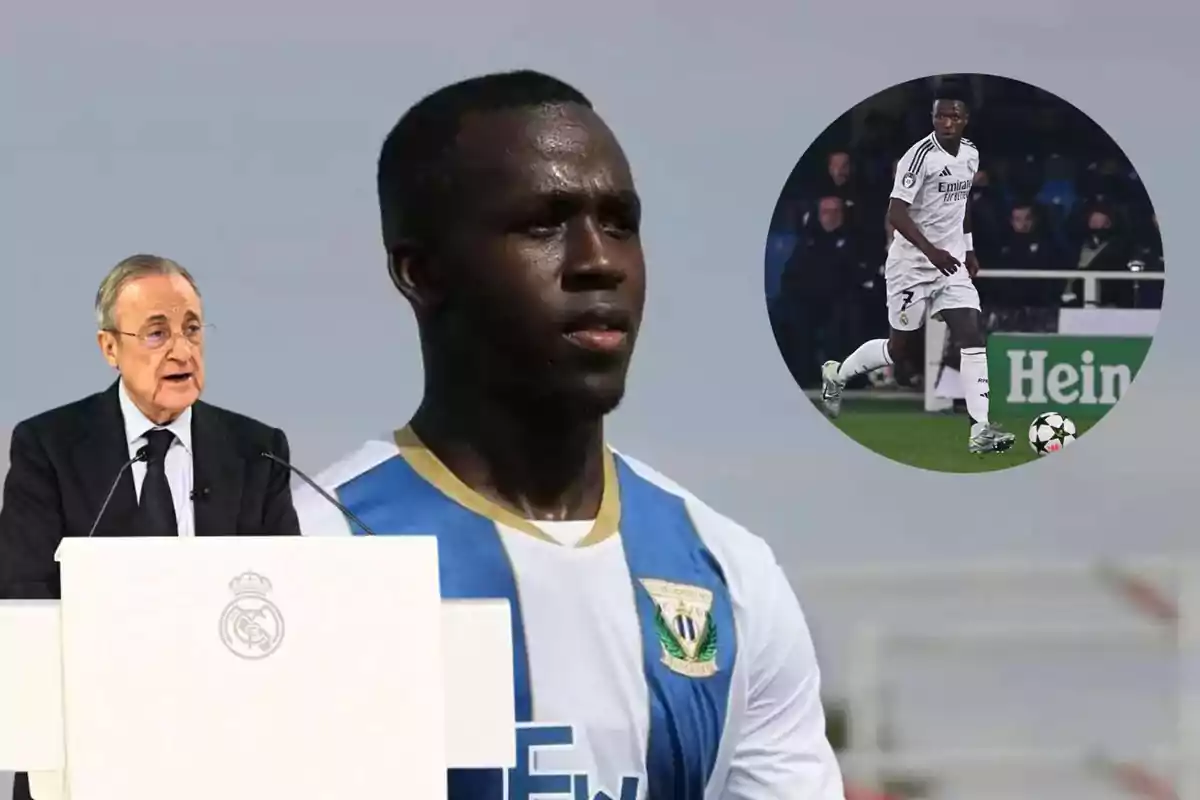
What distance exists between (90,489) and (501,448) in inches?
25.1

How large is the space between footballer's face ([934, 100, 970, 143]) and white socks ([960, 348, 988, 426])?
379 millimetres

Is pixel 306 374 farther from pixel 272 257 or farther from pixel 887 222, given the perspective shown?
pixel 887 222

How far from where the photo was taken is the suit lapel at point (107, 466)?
2.46 meters

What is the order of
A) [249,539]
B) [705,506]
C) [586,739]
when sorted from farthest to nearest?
[705,506], [586,739], [249,539]

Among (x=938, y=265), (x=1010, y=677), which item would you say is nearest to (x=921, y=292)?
(x=938, y=265)

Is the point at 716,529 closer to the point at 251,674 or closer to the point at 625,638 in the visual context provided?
the point at 625,638

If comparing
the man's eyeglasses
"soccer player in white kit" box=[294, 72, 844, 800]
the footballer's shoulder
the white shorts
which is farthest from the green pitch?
the man's eyeglasses

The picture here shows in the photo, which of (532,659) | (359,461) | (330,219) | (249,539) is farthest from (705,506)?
(249,539)

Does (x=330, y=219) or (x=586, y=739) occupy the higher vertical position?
(x=330, y=219)

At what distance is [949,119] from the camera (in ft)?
9.35

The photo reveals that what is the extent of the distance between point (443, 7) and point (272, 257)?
504mm

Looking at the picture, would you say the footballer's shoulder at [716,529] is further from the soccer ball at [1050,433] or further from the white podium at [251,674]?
the white podium at [251,674]

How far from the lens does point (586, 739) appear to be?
254 cm

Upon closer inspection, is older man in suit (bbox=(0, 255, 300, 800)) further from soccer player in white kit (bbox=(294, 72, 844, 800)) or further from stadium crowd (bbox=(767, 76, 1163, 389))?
stadium crowd (bbox=(767, 76, 1163, 389))
